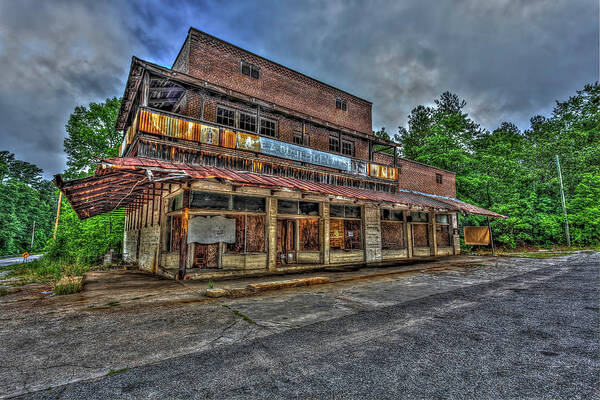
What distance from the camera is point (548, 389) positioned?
85.9 inches

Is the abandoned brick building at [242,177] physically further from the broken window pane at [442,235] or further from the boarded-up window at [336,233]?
the broken window pane at [442,235]

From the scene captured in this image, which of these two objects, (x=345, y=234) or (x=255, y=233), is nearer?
(x=255, y=233)

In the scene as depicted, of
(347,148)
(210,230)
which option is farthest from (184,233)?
(347,148)

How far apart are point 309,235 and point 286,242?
1388 millimetres

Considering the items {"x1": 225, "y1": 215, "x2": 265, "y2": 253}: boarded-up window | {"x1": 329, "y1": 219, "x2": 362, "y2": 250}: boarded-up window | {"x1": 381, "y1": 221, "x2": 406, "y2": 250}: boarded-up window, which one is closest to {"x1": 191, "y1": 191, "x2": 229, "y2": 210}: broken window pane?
{"x1": 225, "y1": 215, "x2": 265, "y2": 253}: boarded-up window

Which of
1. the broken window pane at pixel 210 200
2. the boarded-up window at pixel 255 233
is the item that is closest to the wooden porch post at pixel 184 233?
the broken window pane at pixel 210 200

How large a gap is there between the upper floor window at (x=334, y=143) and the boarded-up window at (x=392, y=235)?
5118 millimetres

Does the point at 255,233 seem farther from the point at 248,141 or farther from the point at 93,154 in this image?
the point at 93,154

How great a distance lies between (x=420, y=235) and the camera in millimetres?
18125

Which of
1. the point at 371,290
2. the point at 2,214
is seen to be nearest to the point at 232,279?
the point at 371,290

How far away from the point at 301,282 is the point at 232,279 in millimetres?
2534

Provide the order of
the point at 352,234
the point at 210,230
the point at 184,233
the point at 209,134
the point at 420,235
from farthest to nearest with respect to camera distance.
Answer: the point at 420,235
the point at 352,234
the point at 209,134
the point at 210,230
the point at 184,233

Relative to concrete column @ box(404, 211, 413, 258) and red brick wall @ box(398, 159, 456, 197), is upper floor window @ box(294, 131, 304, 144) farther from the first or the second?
red brick wall @ box(398, 159, 456, 197)

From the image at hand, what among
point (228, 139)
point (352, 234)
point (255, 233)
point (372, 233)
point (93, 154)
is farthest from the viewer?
point (93, 154)
